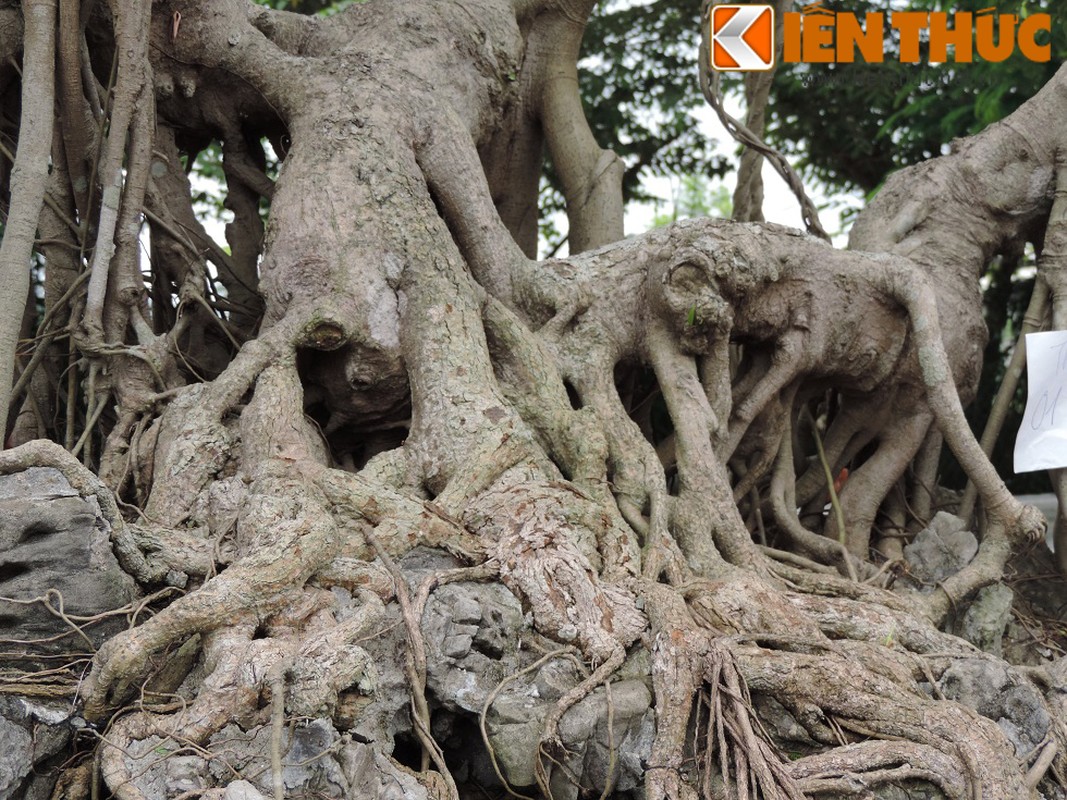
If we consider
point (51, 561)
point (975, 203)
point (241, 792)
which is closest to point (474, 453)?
point (51, 561)

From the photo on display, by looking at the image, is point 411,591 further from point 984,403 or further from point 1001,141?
point 984,403

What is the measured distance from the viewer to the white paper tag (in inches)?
183

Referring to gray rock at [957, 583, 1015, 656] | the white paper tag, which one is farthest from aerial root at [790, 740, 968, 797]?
the white paper tag

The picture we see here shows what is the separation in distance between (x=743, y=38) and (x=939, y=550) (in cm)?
279

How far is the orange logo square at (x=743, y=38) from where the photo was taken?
584 centimetres

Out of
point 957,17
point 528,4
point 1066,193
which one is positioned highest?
point 957,17

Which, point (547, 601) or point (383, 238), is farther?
point (383, 238)

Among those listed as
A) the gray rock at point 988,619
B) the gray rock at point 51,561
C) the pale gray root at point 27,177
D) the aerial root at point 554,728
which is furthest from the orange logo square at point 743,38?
the gray rock at point 51,561

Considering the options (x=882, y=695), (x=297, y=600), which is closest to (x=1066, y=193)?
(x=882, y=695)

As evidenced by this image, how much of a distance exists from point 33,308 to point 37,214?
1418 millimetres

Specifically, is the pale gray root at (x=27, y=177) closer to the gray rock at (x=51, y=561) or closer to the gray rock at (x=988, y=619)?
the gray rock at (x=51, y=561)

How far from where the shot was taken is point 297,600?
2.89m

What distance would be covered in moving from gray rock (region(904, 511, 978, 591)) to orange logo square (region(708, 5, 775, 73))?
7.99 ft

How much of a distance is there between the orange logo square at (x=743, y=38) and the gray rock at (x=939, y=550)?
7.99ft
